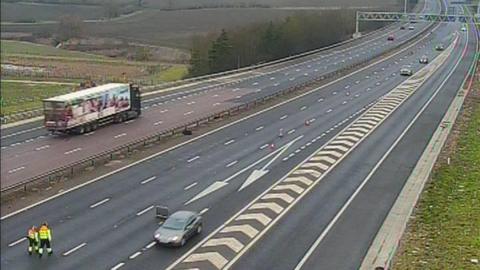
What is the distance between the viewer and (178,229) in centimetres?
2666

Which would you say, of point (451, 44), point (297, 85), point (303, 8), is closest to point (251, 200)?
point (297, 85)

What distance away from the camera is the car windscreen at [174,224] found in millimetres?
26812

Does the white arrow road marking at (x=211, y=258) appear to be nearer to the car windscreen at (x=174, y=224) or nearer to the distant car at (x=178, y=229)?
the distant car at (x=178, y=229)

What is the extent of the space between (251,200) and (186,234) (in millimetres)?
7011

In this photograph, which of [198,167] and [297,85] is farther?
[297,85]

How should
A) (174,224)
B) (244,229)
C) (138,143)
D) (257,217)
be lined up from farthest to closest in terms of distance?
(138,143), (257,217), (244,229), (174,224)

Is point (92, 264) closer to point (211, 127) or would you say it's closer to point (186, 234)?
point (186, 234)

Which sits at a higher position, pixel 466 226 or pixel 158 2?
pixel 158 2

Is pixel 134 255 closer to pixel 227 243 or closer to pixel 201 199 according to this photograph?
pixel 227 243

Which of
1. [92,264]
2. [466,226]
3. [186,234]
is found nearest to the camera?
[92,264]

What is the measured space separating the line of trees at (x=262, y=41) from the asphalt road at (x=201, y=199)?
36.3 metres

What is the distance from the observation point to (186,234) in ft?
87.7

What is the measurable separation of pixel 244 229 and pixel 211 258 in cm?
371

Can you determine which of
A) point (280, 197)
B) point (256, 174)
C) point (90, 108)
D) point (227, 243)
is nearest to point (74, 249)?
point (227, 243)
